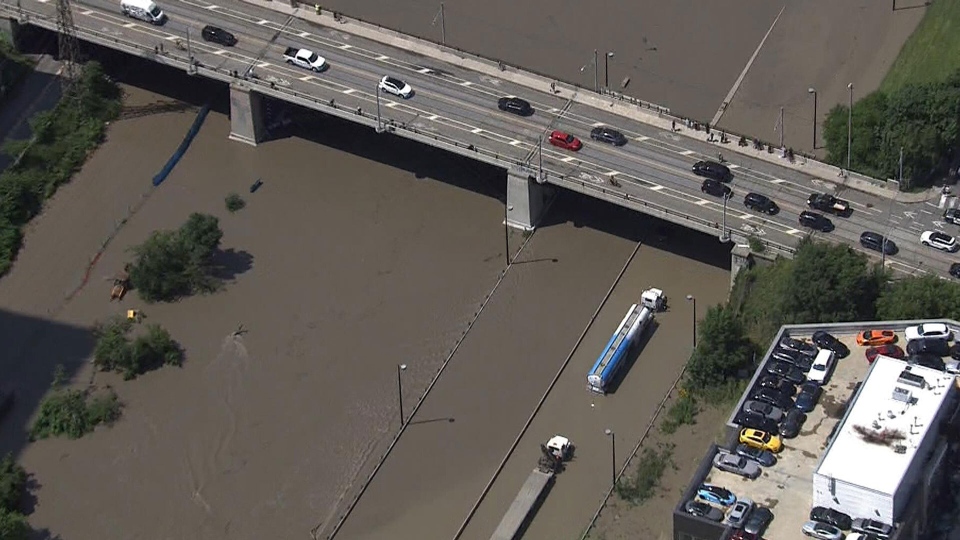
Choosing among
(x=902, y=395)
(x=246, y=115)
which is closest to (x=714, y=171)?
(x=902, y=395)

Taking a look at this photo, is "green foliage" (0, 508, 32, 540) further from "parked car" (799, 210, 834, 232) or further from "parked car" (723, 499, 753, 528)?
"parked car" (799, 210, 834, 232)

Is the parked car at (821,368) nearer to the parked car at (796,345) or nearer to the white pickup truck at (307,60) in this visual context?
the parked car at (796,345)

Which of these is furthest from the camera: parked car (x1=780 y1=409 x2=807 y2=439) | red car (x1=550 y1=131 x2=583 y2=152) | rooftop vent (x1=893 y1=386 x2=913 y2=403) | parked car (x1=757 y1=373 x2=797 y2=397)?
red car (x1=550 y1=131 x2=583 y2=152)

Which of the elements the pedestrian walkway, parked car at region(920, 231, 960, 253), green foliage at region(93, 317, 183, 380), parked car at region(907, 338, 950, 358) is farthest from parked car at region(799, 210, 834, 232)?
green foliage at region(93, 317, 183, 380)

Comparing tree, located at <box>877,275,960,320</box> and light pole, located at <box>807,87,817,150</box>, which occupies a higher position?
tree, located at <box>877,275,960,320</box>

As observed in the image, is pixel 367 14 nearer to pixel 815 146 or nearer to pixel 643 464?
pixel 815 146

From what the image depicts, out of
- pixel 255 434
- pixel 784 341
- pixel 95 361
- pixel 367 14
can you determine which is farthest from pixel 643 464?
pixel 367 14

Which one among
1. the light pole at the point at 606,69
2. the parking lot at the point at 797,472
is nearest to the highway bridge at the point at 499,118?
the light pole at the point at 606,69
